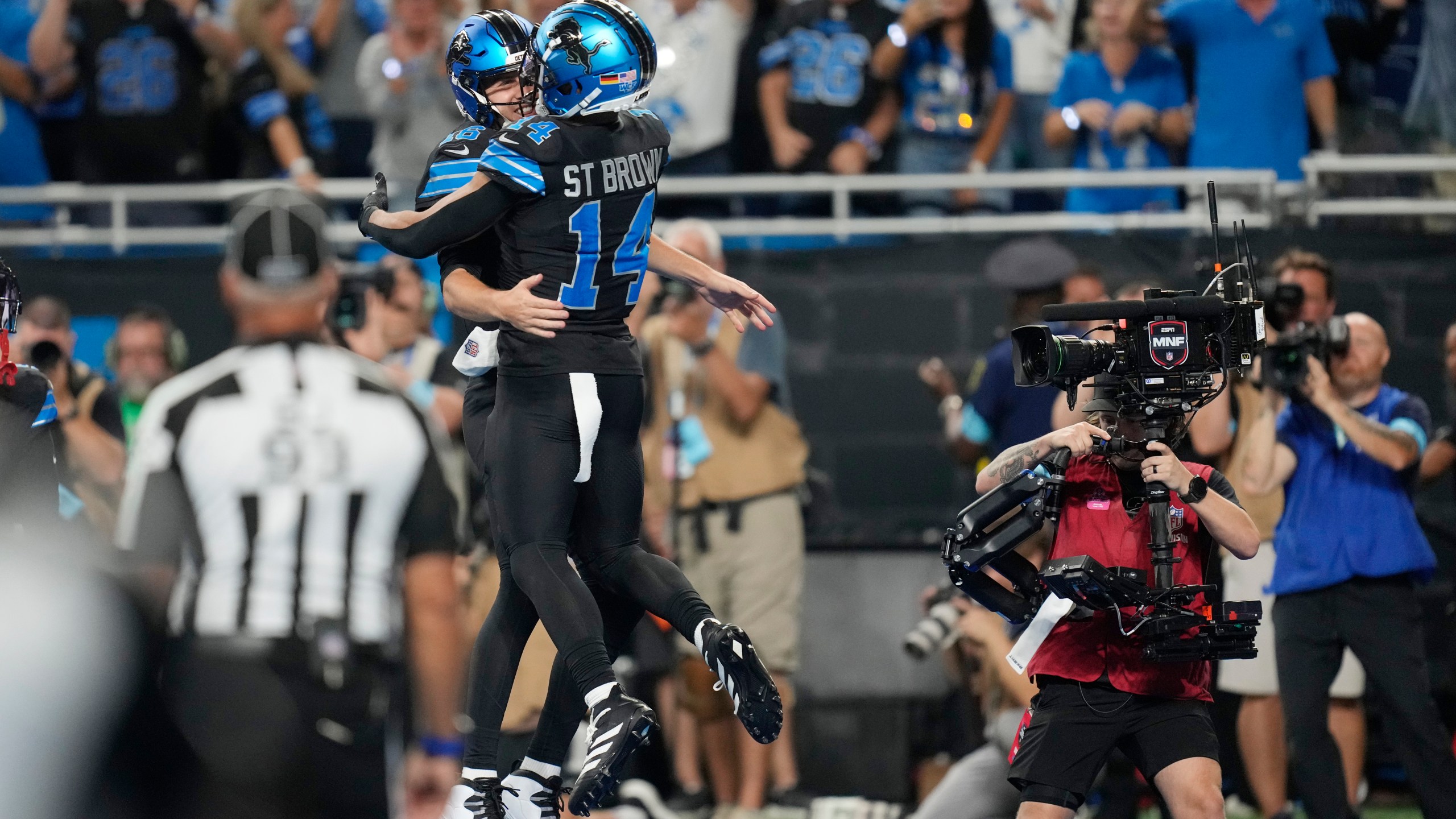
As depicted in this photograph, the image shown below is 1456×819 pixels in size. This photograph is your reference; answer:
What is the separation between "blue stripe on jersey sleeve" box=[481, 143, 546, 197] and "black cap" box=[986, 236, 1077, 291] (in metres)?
3.38

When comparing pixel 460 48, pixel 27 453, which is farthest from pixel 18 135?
pixel 460 48

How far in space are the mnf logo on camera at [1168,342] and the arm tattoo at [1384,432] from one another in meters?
2.18

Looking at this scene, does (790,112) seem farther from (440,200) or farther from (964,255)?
(440,200)

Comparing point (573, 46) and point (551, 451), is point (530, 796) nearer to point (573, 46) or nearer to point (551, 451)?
point (551, 451)

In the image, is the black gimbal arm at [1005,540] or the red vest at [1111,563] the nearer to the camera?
the black gimbal arm at [1005,540]

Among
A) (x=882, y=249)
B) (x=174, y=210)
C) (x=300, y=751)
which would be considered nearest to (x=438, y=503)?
(x=300, y=751)

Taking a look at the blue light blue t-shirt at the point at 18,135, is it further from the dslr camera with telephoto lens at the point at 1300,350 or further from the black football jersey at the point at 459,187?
the dslr camera with telephoto lens at the point at 1300,350

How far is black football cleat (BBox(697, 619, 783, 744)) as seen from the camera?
5.07 m

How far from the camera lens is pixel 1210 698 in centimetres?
539

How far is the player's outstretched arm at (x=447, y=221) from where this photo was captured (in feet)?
16.5

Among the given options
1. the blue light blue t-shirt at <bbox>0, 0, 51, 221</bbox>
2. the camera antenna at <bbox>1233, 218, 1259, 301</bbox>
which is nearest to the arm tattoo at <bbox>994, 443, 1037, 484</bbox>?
the camera antenna at <bbox>1233, 218, 1259, 301</bbox>

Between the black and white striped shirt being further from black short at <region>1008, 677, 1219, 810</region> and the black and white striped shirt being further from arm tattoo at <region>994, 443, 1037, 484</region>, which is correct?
black short at <region>1008, 677, 1219, 810</region>

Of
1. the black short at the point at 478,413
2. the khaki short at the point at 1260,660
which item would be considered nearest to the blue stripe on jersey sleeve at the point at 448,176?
the black short at the point at 478,413

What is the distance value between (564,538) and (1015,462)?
1.29 metres
